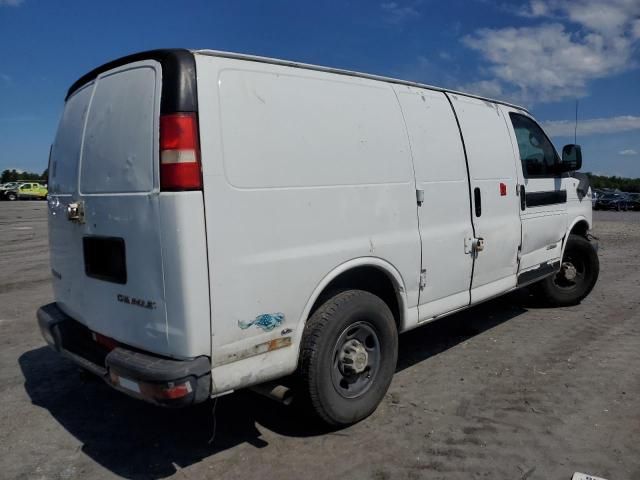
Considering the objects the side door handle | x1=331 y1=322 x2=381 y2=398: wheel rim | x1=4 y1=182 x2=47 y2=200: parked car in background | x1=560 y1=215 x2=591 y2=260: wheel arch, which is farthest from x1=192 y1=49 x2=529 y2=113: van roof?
x1=4 y1=182 x2=47 y2=200: parked car in background

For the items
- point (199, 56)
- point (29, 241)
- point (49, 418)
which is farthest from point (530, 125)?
point (29, 241)

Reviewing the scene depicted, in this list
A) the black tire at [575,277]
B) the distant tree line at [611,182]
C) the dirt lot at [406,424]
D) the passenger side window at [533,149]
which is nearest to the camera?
the dirt lot at [406,424]

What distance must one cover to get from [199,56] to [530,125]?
413 cm

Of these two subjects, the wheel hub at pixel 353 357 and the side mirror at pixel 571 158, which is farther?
the side mirror at pixel 571 158

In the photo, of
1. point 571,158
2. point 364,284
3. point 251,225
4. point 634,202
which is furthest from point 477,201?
point 634,202

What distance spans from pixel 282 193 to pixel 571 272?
4.97 metres

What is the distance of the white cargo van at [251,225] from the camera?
106 inches

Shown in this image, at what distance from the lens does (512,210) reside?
4.98m

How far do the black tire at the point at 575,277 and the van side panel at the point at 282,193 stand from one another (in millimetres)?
3605

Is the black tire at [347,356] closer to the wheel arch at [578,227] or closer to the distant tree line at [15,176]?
the wheel arch at [578,227]

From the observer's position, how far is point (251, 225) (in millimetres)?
2852

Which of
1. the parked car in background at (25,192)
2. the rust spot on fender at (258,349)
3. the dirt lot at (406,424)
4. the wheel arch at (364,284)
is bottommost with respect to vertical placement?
the dirt lot at (406,424)

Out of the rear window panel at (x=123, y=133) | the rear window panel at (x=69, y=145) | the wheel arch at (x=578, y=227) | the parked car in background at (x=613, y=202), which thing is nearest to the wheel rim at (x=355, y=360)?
Answer: the rear window panel at (x=123, y=133)

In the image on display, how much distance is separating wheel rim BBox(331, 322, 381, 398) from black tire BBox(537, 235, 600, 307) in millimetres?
3629
